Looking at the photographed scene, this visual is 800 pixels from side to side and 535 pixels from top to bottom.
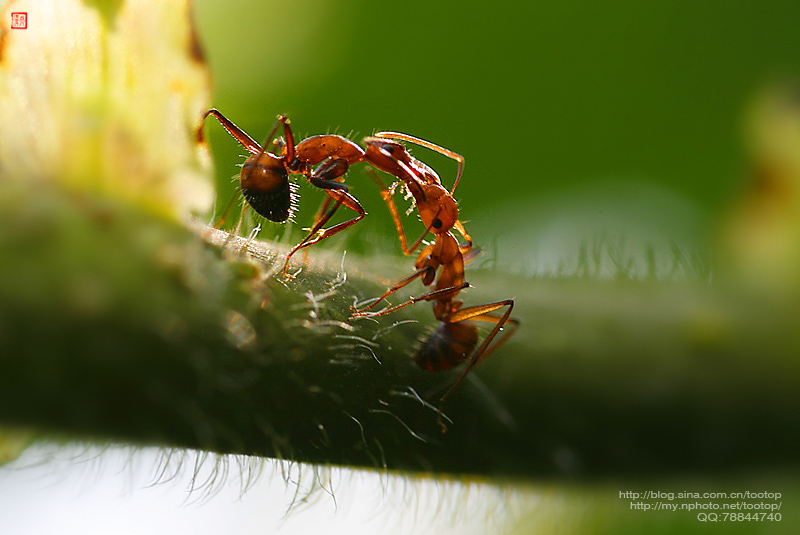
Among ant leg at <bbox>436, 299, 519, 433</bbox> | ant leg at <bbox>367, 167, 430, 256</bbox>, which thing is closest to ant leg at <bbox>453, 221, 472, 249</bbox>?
ant leg at <bbox>367, 167, 430, 256</bbox>

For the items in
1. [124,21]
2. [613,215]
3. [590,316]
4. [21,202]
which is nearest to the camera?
[21,202]

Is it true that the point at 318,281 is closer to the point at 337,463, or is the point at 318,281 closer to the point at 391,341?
the point at 391,341

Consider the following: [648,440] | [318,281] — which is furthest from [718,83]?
[318,281]

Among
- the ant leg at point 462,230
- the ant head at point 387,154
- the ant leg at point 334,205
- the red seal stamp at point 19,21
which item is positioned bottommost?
the ant leg at point 462,230

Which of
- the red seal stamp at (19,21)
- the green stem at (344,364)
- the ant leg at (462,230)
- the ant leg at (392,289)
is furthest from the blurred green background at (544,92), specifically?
the red seal stamp at (19,21)

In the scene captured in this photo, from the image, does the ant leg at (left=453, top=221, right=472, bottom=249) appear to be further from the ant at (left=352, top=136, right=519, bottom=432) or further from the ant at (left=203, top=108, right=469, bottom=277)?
the ant at (left=203, top=108, right=469, bottom=277)

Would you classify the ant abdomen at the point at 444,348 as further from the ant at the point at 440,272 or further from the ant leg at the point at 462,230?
the ant leg at the point at 462,230

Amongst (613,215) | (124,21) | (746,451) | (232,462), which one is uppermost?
(124,21)

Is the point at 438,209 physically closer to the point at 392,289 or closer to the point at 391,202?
the point at 391,202
